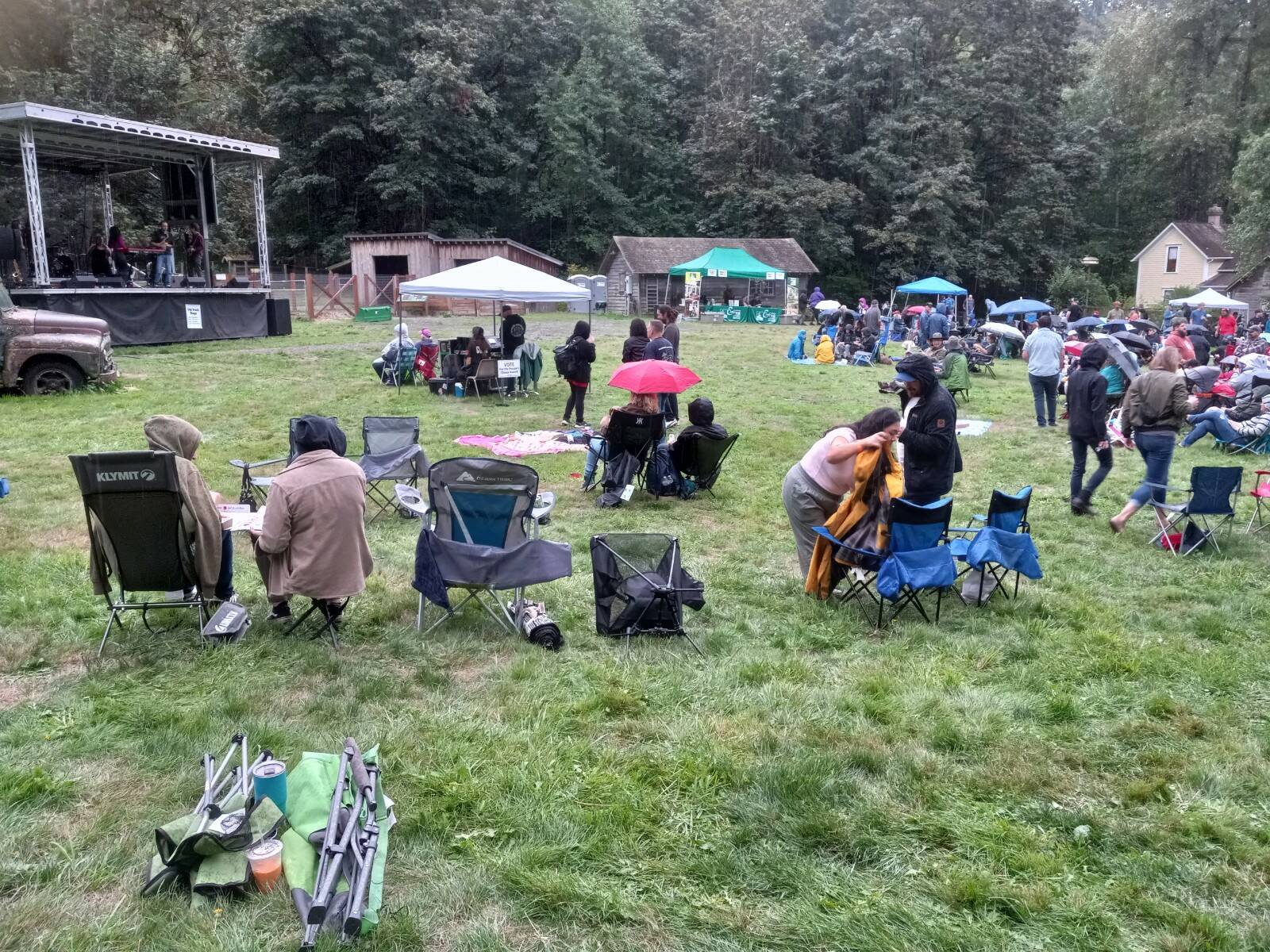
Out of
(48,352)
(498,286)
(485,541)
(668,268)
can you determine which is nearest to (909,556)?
(485,541)

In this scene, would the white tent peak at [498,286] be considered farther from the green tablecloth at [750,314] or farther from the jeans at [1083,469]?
the green tablecloth at [750,314]

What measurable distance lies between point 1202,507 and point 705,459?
3931mm

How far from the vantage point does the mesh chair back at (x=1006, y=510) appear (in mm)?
5938

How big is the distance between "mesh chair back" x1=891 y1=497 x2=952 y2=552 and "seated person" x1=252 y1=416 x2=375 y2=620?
296 centimetres

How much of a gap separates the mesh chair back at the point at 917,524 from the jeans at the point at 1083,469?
3.30 m

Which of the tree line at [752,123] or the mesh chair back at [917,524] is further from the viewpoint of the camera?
the tree line at [752,123]

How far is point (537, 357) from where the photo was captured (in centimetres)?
1398

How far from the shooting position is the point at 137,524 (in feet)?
15.1

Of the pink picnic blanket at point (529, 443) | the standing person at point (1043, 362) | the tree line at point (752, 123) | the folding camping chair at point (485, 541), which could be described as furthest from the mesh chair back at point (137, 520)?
the tree line at point (752, 123)

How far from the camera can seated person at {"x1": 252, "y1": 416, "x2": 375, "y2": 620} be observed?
4.75 metres

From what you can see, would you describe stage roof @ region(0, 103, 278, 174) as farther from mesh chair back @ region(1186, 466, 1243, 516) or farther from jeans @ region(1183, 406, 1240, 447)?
jeans @ region(1183, 406, 1240, 447)

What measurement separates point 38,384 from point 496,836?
40.6 ft

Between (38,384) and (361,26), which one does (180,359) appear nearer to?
(38,384)

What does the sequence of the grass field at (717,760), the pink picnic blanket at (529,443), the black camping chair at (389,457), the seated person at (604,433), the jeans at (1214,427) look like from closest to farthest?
the grass field at (717,760)
the black camping chair at (389,457)
the seated person at (604,433)
the pink picnic blanket at (529,443)
the jeans at (1214,427)
